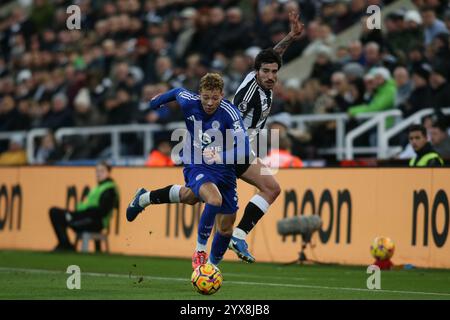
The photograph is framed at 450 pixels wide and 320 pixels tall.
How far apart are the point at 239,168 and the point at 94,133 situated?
11259mm

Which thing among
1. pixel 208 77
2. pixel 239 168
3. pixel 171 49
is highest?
pixel 171 49

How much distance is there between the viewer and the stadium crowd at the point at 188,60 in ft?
67.8

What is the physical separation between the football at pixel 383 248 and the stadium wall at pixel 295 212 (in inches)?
26.4

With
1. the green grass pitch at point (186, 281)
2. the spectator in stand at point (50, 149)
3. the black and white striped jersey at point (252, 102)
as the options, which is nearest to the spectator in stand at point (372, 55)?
the green grass pitch at point (186, 281)

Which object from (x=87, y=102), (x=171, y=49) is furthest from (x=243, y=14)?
(x=87, y=102)

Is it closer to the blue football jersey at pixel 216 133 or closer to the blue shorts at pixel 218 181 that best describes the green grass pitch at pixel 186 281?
the blue shorts at pixel 218 181

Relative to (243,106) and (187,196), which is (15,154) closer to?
(243,106)

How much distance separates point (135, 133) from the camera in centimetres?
2405

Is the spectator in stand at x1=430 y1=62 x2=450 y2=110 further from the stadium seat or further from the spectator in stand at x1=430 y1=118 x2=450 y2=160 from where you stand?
the stadium seat

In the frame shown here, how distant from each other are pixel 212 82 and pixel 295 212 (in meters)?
5.98

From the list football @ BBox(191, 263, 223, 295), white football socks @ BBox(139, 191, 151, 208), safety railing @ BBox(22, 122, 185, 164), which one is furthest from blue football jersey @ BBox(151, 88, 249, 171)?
safety railing @ BBox(22, 122, 185, 164)

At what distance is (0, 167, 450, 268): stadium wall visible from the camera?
651 inches

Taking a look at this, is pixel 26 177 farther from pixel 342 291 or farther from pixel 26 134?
pixel 342 291

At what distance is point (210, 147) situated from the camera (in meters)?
13.0
